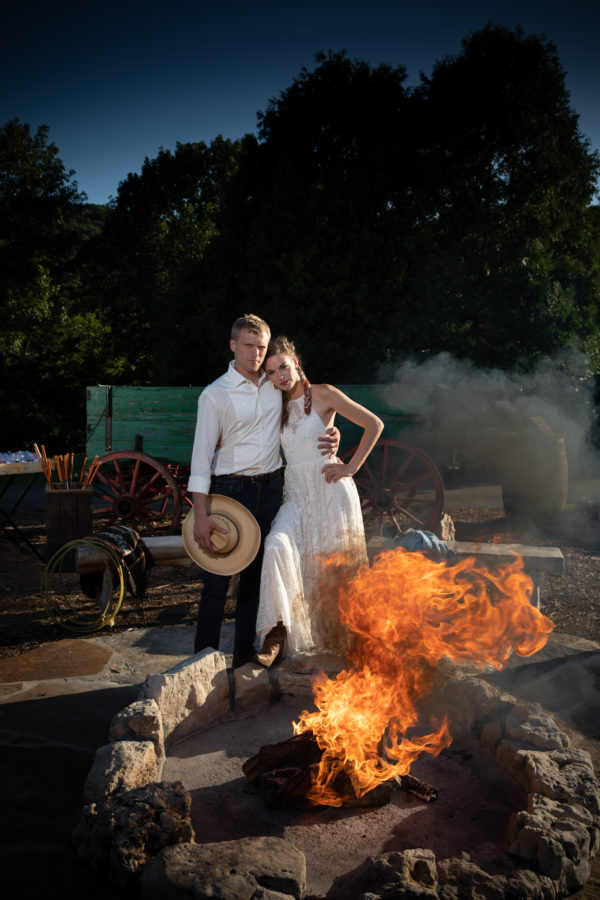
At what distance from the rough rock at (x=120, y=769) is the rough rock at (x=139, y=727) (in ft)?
0.26

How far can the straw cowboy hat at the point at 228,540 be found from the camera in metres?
3.37

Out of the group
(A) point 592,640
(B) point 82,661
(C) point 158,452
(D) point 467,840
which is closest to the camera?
(D) point 467,840

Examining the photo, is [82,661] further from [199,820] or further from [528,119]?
[528,119]

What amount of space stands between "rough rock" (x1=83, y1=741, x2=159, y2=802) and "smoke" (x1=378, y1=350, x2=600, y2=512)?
510cm

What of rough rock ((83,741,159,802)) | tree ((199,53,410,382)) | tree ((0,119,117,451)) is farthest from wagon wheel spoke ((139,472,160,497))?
tree ((0,119,117,451))

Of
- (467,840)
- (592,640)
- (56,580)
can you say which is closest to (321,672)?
(467,840)

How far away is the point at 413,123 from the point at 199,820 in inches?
430

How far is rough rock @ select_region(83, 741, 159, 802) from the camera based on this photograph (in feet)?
7.45

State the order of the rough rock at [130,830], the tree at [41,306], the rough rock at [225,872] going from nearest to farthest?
1. the rough rock at [225,872]
2. the rough rock at [130,830]
3. the tree at [41,306]

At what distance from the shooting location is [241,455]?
3.50 metres

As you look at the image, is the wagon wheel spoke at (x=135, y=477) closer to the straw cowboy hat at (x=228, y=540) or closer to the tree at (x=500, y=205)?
the straw cowboy hat at (x=228, y=540)

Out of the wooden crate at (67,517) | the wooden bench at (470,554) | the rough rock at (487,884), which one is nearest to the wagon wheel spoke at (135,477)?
the wooden crate at (67,517)

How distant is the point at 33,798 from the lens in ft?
7.97

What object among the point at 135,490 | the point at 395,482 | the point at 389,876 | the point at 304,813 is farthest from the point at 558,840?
the point at 135,490
